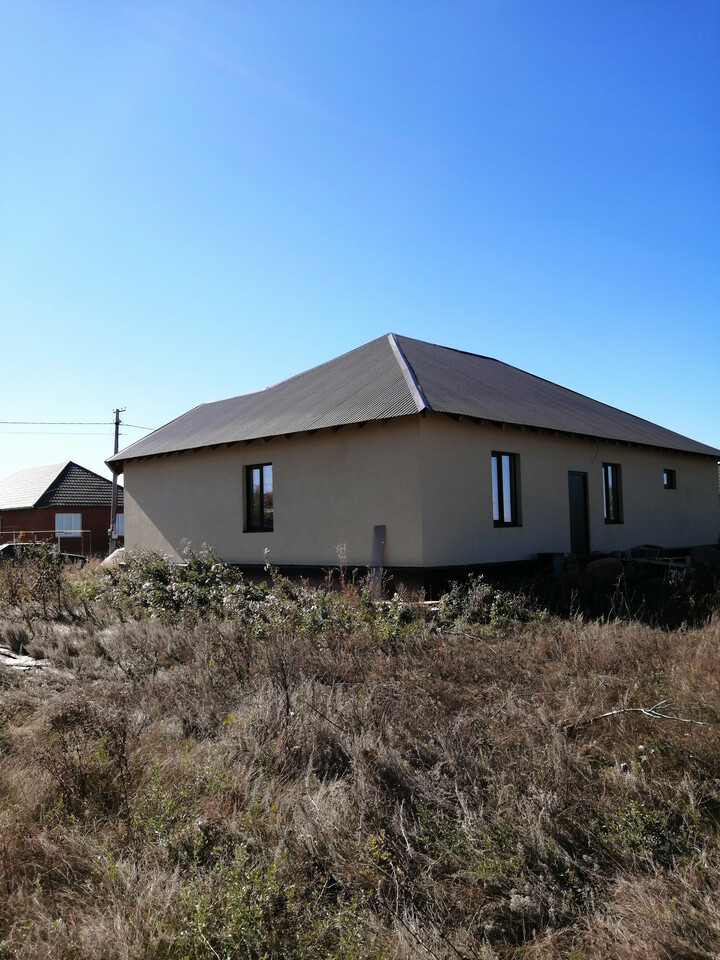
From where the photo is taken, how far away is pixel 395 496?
12.7m

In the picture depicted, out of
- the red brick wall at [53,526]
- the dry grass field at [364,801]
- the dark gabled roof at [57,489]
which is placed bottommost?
the dry grass field at [364,801]

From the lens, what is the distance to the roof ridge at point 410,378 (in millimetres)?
11769

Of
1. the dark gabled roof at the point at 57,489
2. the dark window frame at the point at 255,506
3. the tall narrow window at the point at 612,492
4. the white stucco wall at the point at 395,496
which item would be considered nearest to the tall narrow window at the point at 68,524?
the dark gabled roof at the point at 57,489

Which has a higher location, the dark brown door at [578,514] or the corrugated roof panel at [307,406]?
the corrugated roof panel at [307,406]

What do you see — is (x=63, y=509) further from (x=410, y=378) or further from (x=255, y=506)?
(x=410, y=378)

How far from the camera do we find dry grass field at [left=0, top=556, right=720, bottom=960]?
11.5ft

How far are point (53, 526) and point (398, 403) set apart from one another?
99.0ft

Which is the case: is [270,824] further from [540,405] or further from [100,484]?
[100,484]

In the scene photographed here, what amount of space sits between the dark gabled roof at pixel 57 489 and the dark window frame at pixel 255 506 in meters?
25.1

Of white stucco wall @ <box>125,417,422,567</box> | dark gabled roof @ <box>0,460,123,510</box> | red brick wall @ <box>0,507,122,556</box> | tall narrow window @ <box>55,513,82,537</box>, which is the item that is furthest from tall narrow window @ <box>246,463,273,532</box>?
dark gabled roof @ <box>0,460,123,510</box>

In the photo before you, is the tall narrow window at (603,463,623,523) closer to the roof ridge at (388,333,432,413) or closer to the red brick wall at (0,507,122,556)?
the roof ridge at (388,333,432,413)

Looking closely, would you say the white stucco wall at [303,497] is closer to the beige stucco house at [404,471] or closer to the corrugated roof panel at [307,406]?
the beige stucco house at [404,471]

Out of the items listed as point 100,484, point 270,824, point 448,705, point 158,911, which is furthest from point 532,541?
point 100,484

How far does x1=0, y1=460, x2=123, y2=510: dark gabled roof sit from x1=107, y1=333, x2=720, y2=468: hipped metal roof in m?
19.8
